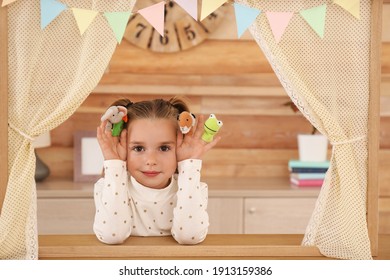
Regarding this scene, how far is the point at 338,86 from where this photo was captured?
7.22 ft

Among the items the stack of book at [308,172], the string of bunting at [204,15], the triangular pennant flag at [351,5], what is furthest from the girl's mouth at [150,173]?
the stack of book at [308,172]

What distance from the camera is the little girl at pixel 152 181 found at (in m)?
2.12

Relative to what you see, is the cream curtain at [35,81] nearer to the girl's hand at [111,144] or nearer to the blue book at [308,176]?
the girl's hand at [111,144]

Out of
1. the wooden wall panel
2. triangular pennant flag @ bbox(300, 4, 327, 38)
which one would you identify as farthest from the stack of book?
triangular pennant flag @ bbox(300, 4, 327, 38)

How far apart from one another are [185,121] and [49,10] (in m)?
0.57

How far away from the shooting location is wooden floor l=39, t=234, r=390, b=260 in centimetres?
213

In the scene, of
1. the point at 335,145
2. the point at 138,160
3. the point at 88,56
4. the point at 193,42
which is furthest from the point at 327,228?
the point at 193,42

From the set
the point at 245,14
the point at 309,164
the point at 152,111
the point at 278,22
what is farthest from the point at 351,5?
the point at 309,164

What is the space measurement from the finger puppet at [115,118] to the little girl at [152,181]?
19mm

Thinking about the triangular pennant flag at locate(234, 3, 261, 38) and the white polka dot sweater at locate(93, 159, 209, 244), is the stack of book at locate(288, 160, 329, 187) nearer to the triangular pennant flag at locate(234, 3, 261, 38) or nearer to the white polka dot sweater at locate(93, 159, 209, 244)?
the white polka dot sweater at locate(93, 159, 209, 244)

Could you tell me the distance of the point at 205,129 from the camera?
2174 millimetres
